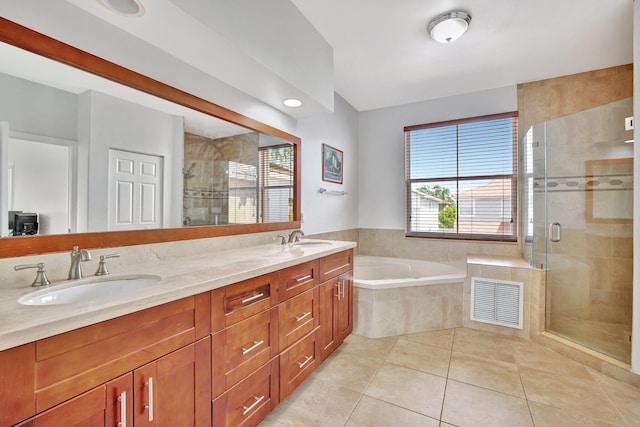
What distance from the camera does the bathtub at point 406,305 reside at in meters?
2.66

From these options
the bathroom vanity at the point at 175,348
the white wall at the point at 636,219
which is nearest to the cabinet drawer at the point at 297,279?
the bathroom vanity at the point at 175,348

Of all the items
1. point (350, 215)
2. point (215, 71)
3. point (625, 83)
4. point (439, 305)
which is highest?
point (625, 83)

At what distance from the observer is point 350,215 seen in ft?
12.8

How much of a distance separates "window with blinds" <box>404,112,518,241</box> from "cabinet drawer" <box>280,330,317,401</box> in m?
2.33

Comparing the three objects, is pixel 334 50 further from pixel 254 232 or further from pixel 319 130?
pixel 254 232

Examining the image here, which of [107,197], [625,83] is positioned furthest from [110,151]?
[625,83]

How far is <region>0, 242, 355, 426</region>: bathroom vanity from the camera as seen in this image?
75 cm

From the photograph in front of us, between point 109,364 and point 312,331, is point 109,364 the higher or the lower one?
the higher one

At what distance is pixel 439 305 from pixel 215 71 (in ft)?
9.09

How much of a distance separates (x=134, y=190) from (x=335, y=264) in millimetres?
1414

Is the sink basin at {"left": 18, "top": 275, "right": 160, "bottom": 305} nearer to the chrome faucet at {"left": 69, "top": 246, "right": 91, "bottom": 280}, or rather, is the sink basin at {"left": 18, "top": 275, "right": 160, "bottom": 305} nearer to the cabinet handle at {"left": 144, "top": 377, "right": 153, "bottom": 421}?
the chrome faucet at {"left": 69, "top": 246, "right": 91, "bottom": 280}

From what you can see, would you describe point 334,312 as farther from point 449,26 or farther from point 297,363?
point 449,26

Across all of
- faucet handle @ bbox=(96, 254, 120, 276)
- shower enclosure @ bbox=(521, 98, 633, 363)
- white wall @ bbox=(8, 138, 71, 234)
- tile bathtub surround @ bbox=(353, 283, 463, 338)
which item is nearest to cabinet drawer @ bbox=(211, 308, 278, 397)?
faucet handle @ bbox=(96, 254, 120, 276)

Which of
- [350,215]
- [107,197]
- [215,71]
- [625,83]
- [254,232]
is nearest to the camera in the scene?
[107,197]
